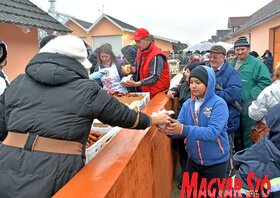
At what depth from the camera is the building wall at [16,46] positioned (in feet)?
24.6

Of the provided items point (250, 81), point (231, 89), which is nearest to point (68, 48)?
point (231, 89)

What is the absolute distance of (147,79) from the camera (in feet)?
15.6

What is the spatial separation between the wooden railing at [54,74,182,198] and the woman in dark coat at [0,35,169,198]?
17 cm

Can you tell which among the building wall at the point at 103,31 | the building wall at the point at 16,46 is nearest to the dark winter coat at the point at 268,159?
the building wall at the point at 16,46

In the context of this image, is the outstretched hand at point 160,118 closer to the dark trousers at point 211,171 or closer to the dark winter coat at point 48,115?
the dark winter coat at point 48,115

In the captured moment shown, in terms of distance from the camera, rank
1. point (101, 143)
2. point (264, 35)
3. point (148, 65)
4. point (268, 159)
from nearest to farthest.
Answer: point (268, 159) → point (101, 143) → point (148, 65) → point (264, 35)

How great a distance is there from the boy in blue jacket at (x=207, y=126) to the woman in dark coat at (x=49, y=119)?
1192 mm

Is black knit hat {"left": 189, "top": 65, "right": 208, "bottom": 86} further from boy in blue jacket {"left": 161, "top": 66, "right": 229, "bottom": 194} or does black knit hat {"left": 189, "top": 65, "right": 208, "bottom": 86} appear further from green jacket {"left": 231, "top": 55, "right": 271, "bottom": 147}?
green jacket {"left": 231, "top": 55, "right": 271, "bottom": 147}

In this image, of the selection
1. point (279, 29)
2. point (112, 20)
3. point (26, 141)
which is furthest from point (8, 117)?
point (112, 20)

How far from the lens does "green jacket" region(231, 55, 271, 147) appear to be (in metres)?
4.95

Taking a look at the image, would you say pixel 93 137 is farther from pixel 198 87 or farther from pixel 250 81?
pixel 250 81

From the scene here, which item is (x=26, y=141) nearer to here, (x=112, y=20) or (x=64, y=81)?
(x=64, y=81)

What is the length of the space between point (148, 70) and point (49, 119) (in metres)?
2.96

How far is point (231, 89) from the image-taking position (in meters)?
4.47
